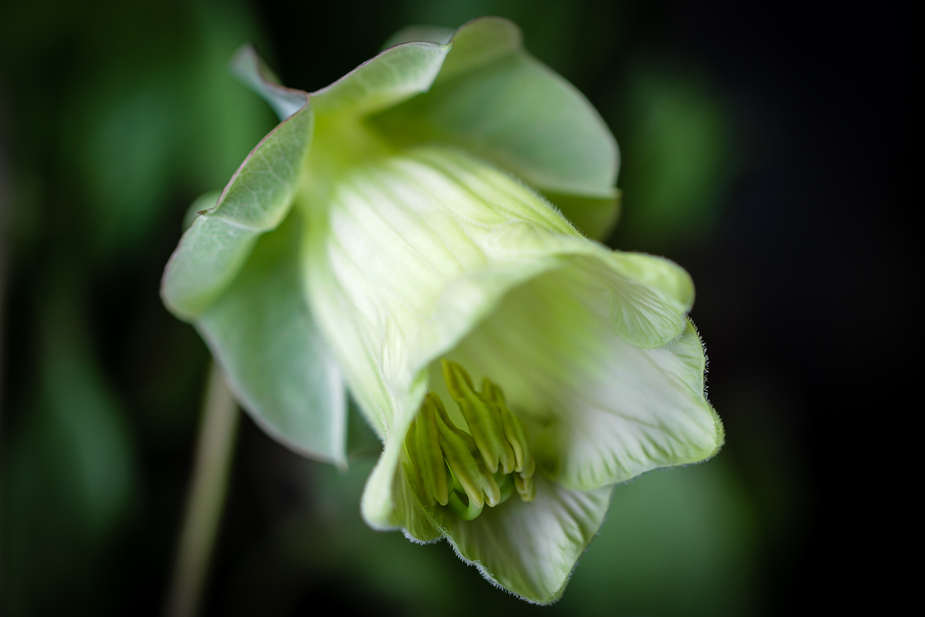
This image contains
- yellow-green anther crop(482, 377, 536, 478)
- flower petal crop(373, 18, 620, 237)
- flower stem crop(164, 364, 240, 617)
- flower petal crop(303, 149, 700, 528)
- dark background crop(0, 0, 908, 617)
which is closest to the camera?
flower petal crop(303, 149, 700, 528)

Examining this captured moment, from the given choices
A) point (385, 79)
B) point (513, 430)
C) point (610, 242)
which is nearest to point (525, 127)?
point (385, 79)

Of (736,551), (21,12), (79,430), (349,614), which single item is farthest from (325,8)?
(736,551)

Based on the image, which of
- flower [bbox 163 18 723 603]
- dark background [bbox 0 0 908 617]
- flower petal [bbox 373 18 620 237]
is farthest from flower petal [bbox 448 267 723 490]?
dark background [bbox 0 0 908 617]

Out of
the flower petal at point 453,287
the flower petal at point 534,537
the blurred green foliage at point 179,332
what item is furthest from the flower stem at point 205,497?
the flower petal at point 534,537

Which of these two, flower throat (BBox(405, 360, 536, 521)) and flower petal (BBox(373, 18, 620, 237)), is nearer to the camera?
flower throat (BBox(405, 360, 536, 521))

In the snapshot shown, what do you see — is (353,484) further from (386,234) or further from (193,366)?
(386,234)

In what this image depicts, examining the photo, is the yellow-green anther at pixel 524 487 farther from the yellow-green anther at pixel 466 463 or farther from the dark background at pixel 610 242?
the dark background at pixel 610 242

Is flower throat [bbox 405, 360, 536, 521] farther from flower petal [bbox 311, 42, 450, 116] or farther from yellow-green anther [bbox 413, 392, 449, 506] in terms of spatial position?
flower petal [bbox 311, 42, 450, 116]

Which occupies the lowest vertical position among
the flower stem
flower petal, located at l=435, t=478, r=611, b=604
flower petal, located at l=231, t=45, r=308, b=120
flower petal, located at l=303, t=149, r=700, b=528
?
the flower stem
